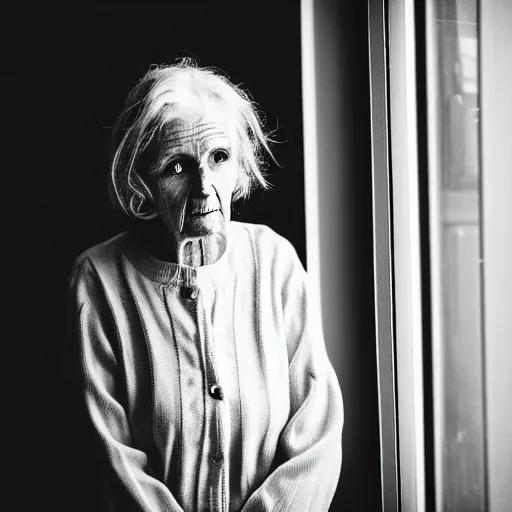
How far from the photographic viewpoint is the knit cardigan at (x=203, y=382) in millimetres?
1453

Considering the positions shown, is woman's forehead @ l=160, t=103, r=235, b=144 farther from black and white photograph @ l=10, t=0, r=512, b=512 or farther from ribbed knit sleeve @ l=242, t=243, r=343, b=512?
ribbed knit sleeve @ l=242, t=243, r=343, b=512

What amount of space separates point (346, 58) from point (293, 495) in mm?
999

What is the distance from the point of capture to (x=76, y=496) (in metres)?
1.45

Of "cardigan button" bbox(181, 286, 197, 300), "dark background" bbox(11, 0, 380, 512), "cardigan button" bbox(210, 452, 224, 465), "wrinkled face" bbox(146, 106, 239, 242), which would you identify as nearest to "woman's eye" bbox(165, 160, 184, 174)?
"wrinkled face" bbox(146, 106, 239, 242)

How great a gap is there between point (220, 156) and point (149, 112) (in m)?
0.17

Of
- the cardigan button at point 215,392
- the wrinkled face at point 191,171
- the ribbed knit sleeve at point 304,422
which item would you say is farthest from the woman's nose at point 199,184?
Answer: the cardigan button at point 215,392

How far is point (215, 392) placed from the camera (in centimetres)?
148

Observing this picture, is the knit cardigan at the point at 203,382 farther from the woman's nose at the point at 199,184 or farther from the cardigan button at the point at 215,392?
the woman's nose at the point at 199,184

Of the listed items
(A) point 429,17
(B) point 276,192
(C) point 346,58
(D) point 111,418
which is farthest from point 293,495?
(A) point 429,17

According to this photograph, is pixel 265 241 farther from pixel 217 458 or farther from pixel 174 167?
pixel 217 458

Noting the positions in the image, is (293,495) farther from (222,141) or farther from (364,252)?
(222,141)

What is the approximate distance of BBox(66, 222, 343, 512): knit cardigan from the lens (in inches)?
57.2

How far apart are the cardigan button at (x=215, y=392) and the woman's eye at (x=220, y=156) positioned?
1.57 feet

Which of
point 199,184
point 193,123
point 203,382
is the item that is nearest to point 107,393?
point 203,382
